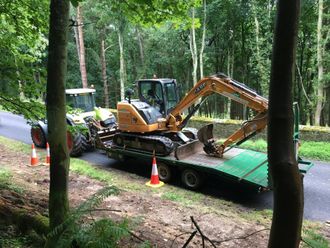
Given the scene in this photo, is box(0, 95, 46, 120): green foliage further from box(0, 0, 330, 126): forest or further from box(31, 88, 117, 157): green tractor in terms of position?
box(31, 88, 117, 157): green tractor

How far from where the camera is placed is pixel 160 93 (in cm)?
942

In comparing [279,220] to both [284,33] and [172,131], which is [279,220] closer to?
[284,33]

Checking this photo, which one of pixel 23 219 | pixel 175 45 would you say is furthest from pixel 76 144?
pixel 175 45

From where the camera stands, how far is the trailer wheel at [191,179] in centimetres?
788

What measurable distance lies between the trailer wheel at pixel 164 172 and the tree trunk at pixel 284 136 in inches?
264

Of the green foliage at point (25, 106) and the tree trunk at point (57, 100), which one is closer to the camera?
the tree trunk at point (57, 100)

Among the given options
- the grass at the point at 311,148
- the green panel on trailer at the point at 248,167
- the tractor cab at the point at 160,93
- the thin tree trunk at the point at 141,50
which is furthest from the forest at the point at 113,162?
the thin tree trunk at the point at 141,50

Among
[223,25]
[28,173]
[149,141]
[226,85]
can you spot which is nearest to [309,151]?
[226,85]

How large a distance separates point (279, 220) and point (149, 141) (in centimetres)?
721

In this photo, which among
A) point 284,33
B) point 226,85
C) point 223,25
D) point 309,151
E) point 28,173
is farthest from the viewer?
point 223,25

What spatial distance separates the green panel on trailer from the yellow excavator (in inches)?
19.1

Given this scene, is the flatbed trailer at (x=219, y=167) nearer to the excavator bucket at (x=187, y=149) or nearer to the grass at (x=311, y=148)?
the excavator bucket at (x=187, y=149)

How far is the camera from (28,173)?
28.8 feet

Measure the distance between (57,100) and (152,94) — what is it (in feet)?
21.5
